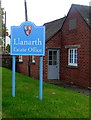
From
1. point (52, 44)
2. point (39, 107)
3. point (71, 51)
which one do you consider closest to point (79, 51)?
point (71, 51)

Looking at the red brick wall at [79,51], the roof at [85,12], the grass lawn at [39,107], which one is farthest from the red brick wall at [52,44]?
the grass lawn at [39,107]

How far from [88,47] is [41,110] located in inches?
325

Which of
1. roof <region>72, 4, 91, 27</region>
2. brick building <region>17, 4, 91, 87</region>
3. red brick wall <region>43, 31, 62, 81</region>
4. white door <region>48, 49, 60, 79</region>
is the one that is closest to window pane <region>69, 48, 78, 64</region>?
brick building <region>17, 4, 91, 87</region>

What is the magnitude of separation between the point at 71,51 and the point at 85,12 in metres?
2.76

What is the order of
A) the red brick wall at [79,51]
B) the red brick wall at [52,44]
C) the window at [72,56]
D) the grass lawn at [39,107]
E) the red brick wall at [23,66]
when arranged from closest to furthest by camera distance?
1. the grass lawn at [39,107]
2. the red brick wall at [79,51]
3. the window at [72,56]
4. the red brick wall at [52,44]
5. the red brick wall at [23,66]

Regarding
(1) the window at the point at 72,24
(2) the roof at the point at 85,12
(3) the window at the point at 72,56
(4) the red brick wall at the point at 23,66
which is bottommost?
(4) the red brick wall at the point at 23,66

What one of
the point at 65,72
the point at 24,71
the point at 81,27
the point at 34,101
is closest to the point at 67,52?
the point at 65,72

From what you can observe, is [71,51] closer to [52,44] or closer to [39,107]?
[52,44]

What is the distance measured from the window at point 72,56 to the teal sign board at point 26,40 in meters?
7.77

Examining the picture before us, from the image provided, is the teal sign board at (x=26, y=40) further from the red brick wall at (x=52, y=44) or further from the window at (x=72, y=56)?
the red brick wall at (x=52, y=44)

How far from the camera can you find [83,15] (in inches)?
585

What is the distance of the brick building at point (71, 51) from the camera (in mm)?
14180

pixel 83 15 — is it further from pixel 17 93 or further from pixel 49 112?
pixel 49 112

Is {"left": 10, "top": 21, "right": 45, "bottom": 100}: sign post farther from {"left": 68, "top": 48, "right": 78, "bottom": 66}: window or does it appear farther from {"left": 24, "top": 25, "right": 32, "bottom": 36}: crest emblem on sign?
{"left": 68, "top": 48, "right": 78, "bottom": 66}: window
